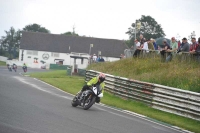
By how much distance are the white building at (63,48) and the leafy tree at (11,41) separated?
51.1 m

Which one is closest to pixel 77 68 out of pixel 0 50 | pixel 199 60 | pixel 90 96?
pixel 199 60

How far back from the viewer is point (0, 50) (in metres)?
143

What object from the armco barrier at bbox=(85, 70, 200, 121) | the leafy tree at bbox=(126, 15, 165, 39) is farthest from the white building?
the armco barrier at bbox=(85, 70, 200, 121)

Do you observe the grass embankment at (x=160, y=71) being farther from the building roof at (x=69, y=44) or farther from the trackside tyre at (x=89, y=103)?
the building roof at (x=69, y=44)

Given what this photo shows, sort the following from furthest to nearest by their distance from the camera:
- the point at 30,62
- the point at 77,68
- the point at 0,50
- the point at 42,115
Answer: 1. the point at 0,50
2. the point at 30,62
3. the point at 77,68
4. the point at 42,115

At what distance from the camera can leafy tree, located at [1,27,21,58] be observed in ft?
496

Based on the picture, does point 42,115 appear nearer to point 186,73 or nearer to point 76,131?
point 76,131

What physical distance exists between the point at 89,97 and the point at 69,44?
8373 centimetres

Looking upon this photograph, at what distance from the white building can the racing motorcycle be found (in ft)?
261

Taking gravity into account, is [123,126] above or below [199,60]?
below

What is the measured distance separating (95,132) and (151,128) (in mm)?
3198

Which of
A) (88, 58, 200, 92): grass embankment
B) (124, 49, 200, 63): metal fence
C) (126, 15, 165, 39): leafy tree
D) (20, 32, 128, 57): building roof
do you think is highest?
(126, 15, 165, 39): leafy tree

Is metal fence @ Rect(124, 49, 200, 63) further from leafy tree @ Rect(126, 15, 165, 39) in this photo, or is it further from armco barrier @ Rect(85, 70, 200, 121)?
leafy tree @ Rect(126, 15, 165, 39)

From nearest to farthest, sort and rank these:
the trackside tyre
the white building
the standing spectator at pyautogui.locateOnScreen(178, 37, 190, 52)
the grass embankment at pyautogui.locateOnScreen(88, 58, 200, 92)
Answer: the trackside tyre, the grass embankment at pyautogui.locateOnScreen(88, 58, 200, 92), the standing spectator at pyautogui.locateOnScreen(178, 37, 190, 52), the white building
